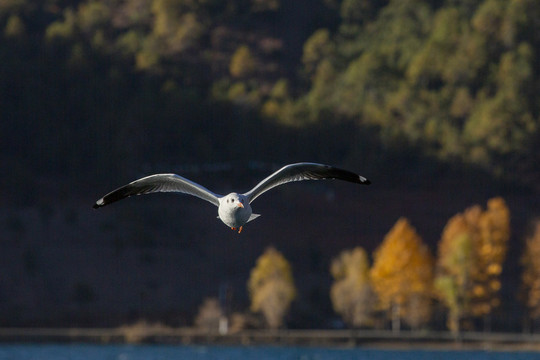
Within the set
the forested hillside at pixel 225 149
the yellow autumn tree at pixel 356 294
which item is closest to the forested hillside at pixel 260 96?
the forested hillside at pixel 225 149

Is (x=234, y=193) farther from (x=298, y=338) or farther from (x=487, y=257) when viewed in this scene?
(x=298, y=338)

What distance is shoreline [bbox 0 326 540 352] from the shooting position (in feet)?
356

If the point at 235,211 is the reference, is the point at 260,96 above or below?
above

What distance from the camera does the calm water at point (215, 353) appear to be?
320 feet

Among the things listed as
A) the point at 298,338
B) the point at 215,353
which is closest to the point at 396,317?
the point at 298,338

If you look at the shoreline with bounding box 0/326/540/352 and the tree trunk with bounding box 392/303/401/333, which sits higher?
the tree trunk with bounding box 392/303/401/333

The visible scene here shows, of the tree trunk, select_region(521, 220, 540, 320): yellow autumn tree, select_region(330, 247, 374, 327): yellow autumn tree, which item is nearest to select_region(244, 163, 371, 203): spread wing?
select_region(330, 247, 374, 327): yellow autumn tree

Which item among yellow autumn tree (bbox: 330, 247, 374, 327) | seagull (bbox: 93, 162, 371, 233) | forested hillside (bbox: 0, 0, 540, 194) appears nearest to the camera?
seagull (bbox: 93, 162, 371, 233)

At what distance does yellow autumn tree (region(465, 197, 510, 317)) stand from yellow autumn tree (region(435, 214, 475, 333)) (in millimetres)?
673

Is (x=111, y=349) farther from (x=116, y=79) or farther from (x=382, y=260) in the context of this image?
(x=116, y=79)

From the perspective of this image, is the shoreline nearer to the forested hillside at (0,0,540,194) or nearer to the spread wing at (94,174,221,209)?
the forested hillside at (0,0,540,194)

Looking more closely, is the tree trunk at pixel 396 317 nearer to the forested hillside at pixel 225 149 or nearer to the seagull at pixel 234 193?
the forested hillside at pixel 225 149

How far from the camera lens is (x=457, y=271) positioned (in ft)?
352

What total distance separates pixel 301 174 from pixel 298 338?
85.0 metres
